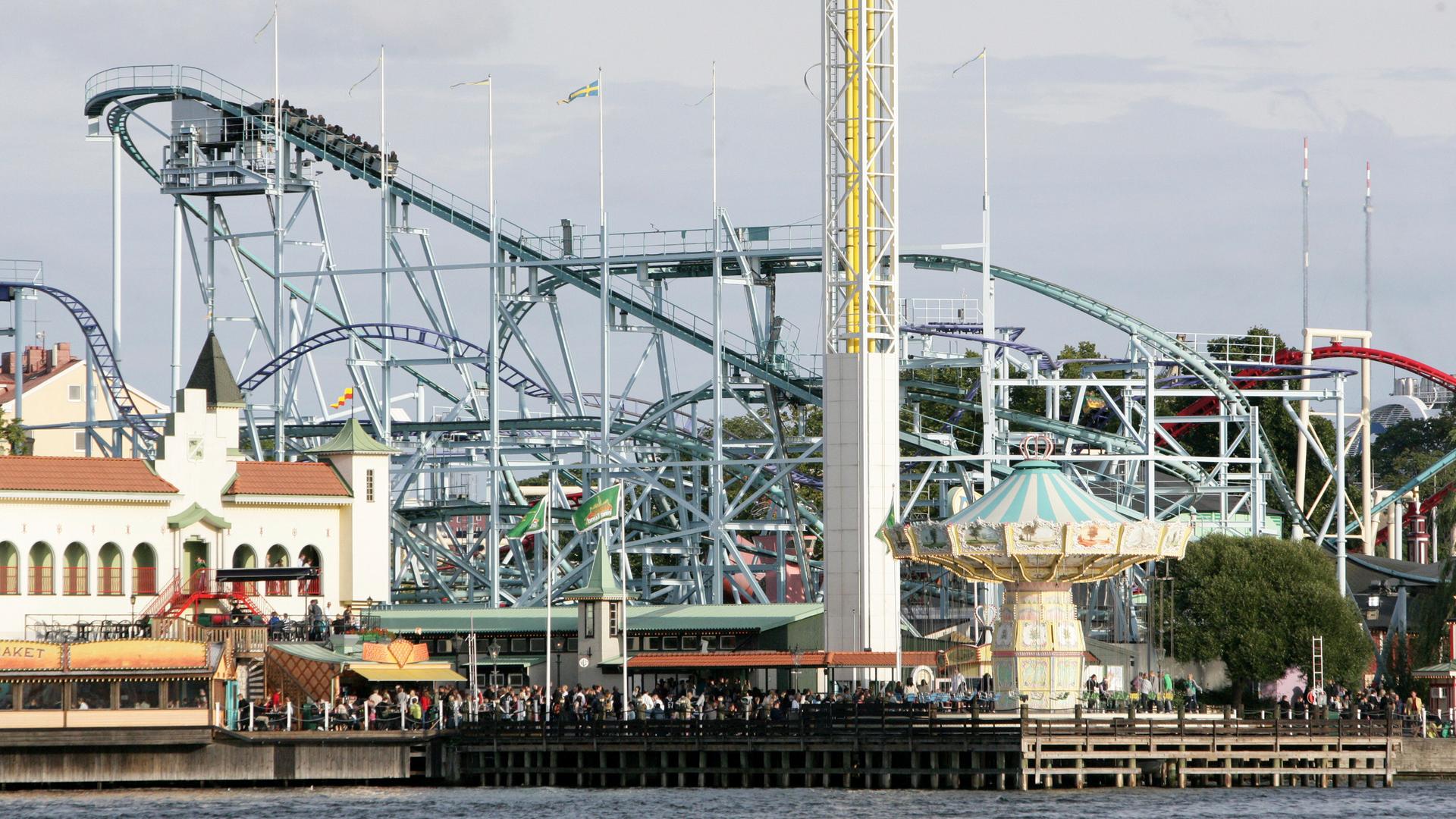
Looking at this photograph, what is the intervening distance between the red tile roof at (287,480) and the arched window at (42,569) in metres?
5.66

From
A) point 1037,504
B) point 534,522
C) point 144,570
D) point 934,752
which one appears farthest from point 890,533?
point 144,570

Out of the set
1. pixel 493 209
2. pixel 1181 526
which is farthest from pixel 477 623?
pixel 1181 526

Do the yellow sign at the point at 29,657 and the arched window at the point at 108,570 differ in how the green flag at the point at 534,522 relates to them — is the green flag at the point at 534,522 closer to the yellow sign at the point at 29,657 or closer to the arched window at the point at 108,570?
the arched window at the point at 108,570

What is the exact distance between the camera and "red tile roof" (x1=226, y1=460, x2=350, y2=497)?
67750mm

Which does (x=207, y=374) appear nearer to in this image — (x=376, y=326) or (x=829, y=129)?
(x=376, y=326)

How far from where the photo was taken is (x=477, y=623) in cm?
6800

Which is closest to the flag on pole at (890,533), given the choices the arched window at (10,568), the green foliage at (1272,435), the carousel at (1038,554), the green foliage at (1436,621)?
the carousel at (1038,554)

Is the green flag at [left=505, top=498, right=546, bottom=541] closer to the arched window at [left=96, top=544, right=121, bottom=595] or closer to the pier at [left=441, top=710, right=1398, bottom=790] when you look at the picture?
the pier at [left=441, top=710, right=1398, bottom=790]

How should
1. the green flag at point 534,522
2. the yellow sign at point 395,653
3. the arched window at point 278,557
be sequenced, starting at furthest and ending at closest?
the arched window at point 278,557, the green flag at point 534,522, the yellow sign at point 395,653

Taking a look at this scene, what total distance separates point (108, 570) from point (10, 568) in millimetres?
2778

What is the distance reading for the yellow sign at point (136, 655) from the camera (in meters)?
55.0

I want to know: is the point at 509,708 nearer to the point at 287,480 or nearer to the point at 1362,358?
the point at 287,480

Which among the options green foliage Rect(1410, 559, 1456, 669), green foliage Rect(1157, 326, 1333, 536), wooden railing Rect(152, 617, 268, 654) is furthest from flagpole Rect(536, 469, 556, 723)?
green foliage Rect(1157, 326, 1333, 536)

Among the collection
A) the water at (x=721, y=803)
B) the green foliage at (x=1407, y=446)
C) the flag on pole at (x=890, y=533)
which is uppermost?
the green foliage at (x=1407, y=446)
